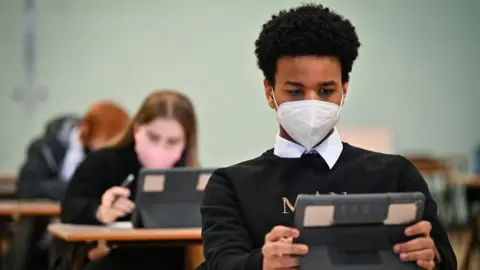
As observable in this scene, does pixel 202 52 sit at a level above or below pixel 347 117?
above

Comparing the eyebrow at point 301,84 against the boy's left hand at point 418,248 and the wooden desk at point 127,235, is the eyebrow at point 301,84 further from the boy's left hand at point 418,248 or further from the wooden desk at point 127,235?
the wooden desk at point 127,235

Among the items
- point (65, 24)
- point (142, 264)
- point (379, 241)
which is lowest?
point (142, 264)

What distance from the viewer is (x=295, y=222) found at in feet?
4.70

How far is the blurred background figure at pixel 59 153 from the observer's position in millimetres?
4996

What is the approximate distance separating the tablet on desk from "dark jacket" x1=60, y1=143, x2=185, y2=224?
1983 mm

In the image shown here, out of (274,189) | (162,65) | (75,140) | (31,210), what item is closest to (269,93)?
(274,189)

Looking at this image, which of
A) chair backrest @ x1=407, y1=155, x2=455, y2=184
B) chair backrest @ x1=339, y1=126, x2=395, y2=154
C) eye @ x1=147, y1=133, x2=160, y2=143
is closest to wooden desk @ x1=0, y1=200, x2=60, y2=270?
eye @ x1=147, y1=133, x2=160, y2=143

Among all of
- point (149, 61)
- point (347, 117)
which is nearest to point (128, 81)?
point (149, 61)

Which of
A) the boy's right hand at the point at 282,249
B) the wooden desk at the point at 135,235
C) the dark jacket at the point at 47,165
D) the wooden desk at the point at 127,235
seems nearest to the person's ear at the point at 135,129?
the wooden desk at the point at 127,235

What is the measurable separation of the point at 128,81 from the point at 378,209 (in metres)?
7.65

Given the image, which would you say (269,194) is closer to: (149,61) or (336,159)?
(336,159)

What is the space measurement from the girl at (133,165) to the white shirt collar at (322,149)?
1509 mm

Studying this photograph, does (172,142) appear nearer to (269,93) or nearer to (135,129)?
(135,129)

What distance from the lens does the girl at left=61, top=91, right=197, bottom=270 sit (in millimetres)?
3145
